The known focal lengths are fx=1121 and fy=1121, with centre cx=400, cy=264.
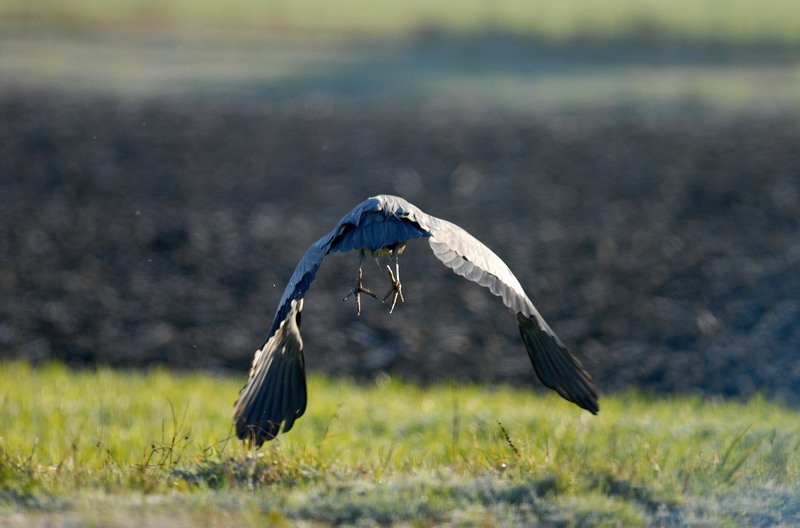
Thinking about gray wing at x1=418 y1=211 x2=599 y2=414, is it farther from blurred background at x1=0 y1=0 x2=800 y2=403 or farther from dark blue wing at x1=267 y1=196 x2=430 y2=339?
blurred background at x1=0 y1=0 x2=800 y2=403

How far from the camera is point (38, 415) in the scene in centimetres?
739

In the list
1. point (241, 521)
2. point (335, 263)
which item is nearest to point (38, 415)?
point (241, 521)

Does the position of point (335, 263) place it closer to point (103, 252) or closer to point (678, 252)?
point (103, 252)

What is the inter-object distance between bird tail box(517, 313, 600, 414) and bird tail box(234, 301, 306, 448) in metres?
1.09

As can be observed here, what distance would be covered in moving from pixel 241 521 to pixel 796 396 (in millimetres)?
5377

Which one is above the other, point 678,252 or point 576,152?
point 576,152

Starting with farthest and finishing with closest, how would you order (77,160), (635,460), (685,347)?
(77,160), (685,347), (635,460)

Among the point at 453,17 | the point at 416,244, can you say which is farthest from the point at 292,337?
the point at 453,17

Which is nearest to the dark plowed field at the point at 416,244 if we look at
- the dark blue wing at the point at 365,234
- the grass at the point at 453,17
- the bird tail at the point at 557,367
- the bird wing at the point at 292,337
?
the bird tail at the point at 557,367

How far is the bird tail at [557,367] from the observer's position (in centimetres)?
499

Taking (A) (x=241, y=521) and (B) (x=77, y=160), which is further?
(B) (x=77, y=160)

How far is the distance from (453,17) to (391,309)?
106 feet

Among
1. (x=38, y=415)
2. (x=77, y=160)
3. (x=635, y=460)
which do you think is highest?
(x=77, y=160)

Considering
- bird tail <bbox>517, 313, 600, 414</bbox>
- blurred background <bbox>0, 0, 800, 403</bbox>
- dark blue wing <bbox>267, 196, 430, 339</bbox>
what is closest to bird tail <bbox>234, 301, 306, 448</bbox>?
dark blue wing <bbox>267, 196, 430, 339</bbox>
